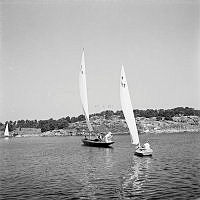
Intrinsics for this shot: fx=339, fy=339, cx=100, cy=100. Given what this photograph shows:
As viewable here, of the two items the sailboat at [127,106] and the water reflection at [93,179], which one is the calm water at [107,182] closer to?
the water reflection at [93,179]

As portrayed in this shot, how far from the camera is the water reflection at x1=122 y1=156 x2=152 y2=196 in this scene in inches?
857

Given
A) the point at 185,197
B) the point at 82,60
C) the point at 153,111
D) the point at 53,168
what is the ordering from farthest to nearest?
the point at 153,111, the point at 82,60, the point at 53,168, the point at 185,197

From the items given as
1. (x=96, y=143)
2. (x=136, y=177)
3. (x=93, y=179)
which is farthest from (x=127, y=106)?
(x=96, y=143)

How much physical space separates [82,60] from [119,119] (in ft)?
410

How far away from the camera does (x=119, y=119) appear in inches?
7042

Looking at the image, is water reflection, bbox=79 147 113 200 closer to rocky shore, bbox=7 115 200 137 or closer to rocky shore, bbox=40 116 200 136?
rocky shore, bbox=7 115 200 137

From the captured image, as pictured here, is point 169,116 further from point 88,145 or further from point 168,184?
point 168,184

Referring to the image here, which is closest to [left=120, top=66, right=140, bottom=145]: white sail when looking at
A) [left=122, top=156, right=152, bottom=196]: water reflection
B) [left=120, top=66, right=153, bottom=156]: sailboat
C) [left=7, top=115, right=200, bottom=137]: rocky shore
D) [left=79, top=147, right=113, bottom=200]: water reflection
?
[left=120, top=66, right=153, bottom=156]: sailboat

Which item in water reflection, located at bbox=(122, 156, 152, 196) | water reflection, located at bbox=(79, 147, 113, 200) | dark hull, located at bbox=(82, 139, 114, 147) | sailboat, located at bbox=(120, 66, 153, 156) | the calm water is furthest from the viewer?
dark hull, located at bbox=(82, 139, 114, 147)

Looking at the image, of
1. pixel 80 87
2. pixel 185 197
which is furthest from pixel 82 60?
pixel 185 197

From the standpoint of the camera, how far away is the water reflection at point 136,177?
21.8 meters

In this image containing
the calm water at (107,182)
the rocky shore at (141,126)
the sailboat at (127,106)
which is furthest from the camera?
the rocky shore at (141,126)

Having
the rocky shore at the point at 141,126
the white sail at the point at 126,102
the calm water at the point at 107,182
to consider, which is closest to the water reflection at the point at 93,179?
the calm water at the point at 107,182

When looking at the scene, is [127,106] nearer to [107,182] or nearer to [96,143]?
[107,182]
